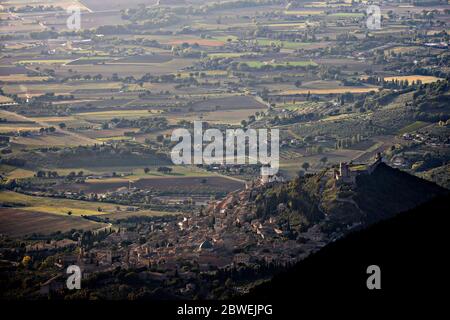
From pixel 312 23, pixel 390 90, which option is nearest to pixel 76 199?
pixel 390 90

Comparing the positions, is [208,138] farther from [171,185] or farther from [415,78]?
[415,78]

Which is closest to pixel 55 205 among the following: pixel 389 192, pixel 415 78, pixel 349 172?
pixel 349 172

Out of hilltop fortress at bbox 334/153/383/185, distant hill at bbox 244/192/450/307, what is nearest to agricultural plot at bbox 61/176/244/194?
hilltop fortress at bbox 334/153/383/185

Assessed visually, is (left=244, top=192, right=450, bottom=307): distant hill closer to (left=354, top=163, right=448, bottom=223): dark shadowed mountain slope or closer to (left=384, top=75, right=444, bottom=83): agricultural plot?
(left=354, top=163, right=448, bottom=223): dark shadowed mountain slope

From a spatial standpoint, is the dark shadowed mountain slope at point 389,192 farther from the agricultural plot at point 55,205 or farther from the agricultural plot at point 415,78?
the agricultural plot at point 415,78

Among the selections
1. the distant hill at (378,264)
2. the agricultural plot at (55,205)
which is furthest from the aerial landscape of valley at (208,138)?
the distant hill at (378,264)

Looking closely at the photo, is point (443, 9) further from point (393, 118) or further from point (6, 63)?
point (393, 118)
